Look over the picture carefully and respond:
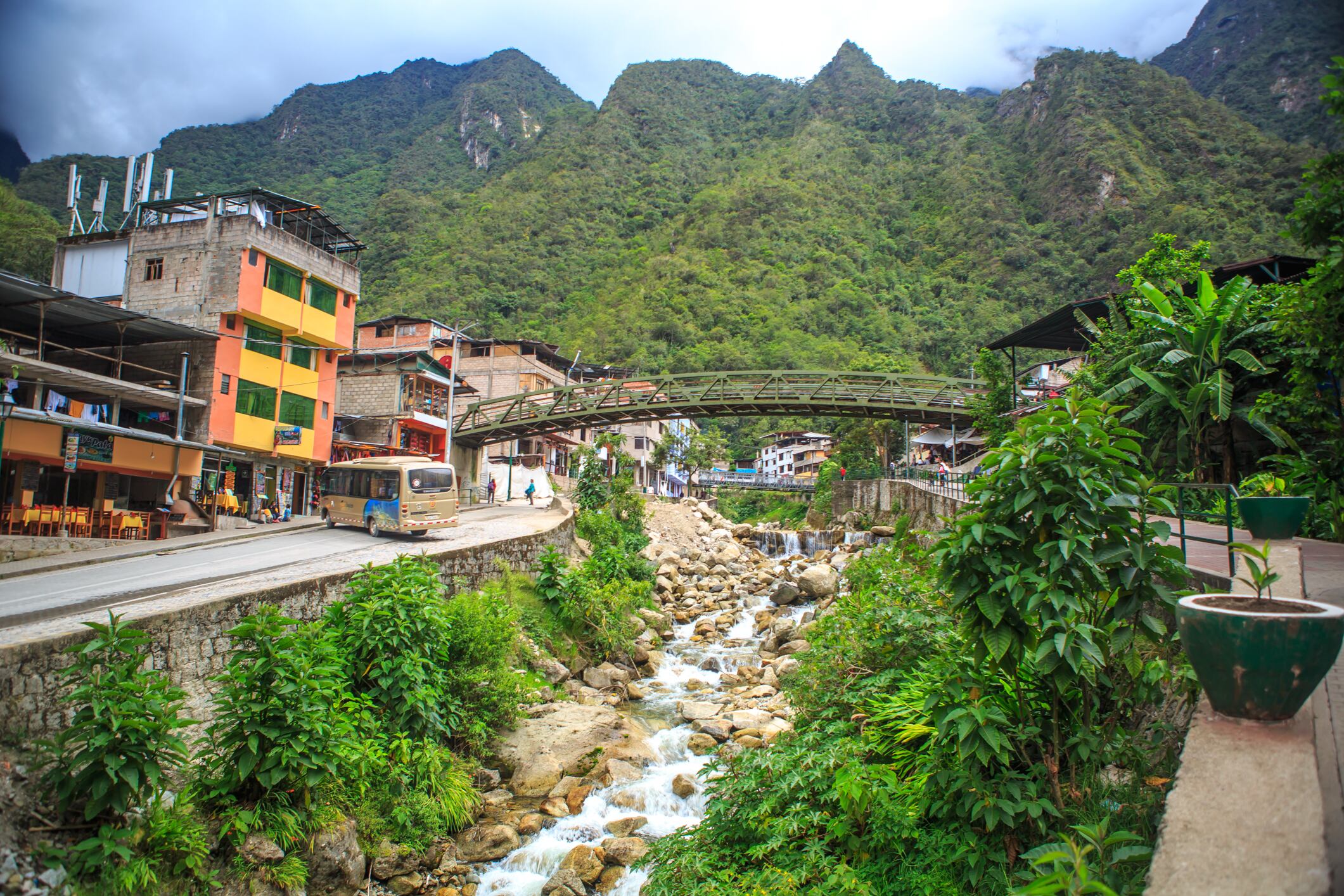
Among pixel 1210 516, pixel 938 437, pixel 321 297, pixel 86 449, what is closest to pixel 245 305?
pixel 321 297

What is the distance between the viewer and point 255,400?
24438 mm

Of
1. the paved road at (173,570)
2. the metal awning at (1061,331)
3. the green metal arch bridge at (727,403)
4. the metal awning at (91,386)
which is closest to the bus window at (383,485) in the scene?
the paved road at (173,570)

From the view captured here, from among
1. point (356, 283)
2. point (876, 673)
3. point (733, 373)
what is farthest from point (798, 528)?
point (876, 673)

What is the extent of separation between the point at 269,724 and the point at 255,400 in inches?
811

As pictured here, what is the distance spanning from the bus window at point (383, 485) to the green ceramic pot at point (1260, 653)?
1956 cm

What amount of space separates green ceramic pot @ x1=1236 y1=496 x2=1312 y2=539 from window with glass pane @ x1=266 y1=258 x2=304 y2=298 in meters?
27.3

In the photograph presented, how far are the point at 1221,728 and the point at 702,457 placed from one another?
62416 millimetres

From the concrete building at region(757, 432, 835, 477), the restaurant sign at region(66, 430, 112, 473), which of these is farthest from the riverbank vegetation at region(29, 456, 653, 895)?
the concrete building at region(757, 432, 835, 477)

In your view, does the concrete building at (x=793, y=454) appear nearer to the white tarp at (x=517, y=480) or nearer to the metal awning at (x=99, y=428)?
the white tarp at (x=517, y=480)

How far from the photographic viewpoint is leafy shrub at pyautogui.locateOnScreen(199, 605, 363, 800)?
23.0ft

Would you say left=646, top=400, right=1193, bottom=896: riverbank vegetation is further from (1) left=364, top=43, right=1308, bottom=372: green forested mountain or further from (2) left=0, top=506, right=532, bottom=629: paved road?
(1) left=364, top=43, right=1308, bottom=372: green forested mountain

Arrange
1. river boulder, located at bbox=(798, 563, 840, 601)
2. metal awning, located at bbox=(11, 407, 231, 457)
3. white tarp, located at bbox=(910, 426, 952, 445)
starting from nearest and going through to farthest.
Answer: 1. metal awning, located at bbox=(11, 407, 231, 457)
2. river boulder, located at bbox=(798, 563, 840, 601)
3. white tarp, located at bbox=(910, 426, 952, 445)

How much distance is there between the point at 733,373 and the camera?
1133 inches

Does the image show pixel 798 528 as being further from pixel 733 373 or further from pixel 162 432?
pixel 162 432
